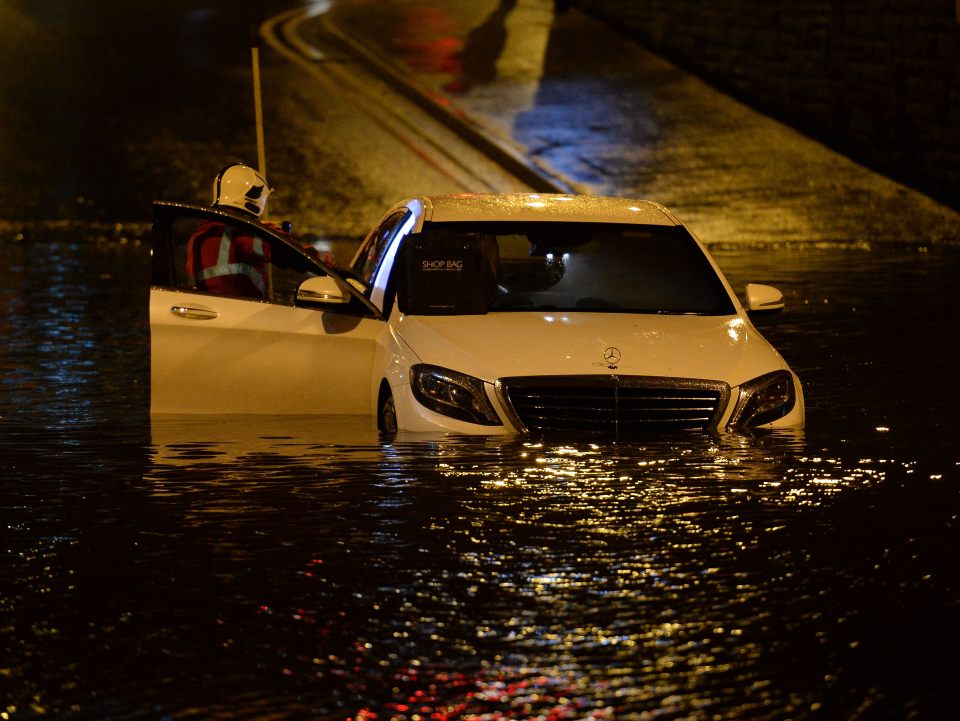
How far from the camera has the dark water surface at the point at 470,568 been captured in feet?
18.8

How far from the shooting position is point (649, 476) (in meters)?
8.89

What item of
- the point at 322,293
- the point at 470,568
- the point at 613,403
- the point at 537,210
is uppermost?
the point at 537,210

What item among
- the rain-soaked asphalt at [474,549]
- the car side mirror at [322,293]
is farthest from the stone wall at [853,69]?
the car side mirror at [322,293]

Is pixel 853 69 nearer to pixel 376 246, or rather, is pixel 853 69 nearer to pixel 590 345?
pixel 376 246

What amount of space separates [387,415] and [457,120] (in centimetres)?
1631

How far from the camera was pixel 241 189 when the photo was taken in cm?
1087

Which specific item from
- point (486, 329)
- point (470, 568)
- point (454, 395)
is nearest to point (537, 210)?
point (486, 329)

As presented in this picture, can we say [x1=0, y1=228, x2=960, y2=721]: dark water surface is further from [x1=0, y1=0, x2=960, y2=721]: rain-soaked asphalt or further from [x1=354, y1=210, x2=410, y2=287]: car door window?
[x1=354, y1=210, x2=410, y2=287]: car door window

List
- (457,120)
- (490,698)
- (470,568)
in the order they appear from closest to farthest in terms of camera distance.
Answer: (490,698), (470,568), (457,120)

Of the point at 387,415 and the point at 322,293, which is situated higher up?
the point at 322,293

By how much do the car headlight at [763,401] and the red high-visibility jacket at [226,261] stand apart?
2774mm

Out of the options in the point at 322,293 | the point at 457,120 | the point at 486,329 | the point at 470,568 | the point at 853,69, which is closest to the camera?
the point at 470,568

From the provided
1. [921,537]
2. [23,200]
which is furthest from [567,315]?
[23,200]

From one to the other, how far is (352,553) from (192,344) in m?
2.67
